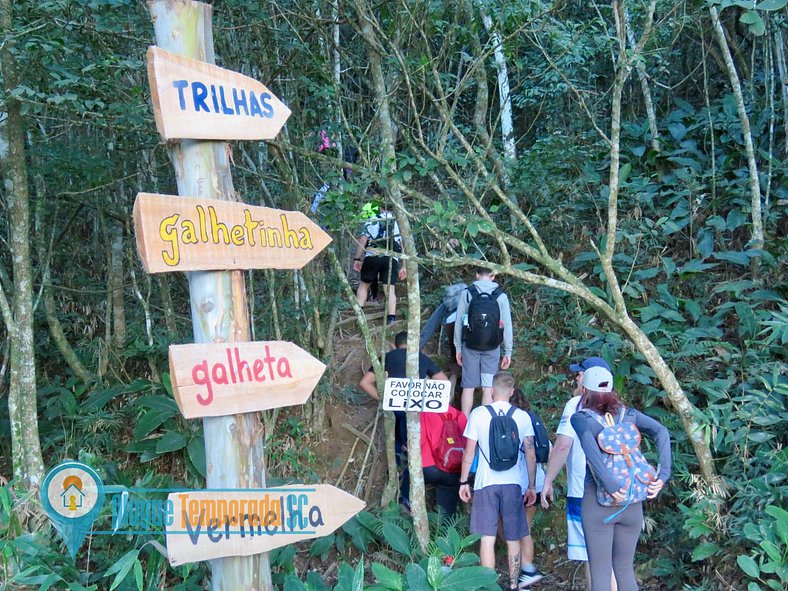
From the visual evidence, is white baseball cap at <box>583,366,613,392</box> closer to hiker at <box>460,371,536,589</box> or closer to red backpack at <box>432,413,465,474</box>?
hiker at <box>460,371,536,589</box>

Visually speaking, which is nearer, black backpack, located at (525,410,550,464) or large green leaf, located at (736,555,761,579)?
large green leaf, located at (736,555,761,579)

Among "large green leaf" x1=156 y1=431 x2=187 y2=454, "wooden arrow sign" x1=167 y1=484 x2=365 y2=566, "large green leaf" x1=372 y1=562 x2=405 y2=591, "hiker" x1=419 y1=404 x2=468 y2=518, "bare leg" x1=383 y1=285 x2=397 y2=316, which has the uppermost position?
"bare leg" x1=383 y1=285 x2=397 y2=316

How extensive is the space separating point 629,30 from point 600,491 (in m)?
6.57

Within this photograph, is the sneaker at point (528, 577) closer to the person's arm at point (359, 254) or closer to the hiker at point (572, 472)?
the hiker at point (572, 472)

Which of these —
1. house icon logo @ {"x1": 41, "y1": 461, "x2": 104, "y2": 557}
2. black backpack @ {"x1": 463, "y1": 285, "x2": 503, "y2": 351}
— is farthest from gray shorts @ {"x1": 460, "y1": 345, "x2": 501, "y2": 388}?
house icon logo @ {"x1": 41, "y1": 461, "x2": 104, "y2": 557}

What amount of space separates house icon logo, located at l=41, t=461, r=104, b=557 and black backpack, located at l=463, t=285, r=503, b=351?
132 inches

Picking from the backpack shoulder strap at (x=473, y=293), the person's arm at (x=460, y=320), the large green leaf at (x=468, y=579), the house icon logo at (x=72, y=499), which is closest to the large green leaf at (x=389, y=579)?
the large green leaf at (x=468, y=579)

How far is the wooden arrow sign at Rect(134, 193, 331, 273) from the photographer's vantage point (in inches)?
111

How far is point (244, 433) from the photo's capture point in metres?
3.13

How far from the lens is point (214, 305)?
3.11m

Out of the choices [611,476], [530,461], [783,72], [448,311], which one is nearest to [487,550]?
[530,461]

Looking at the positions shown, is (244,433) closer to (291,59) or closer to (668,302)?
(291,59)

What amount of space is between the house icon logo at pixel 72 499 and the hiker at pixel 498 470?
106 inches

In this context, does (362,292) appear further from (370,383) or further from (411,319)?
(411,319)
